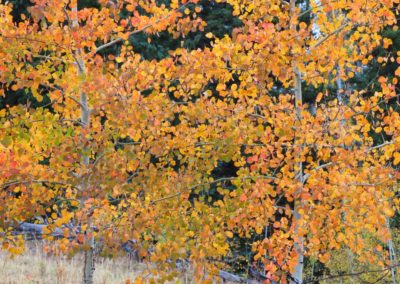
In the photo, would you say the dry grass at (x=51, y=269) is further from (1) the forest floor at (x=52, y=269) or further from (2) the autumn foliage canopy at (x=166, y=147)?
(2) the autumn foliage canopy at (x=166, y=147)

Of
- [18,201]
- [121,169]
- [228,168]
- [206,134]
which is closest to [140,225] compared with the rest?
[121,169]

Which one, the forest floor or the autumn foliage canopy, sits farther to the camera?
the forest floor

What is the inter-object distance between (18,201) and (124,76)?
1.85 metres

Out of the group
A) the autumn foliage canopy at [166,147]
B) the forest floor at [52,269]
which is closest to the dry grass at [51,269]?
the forest floor at [52,269]

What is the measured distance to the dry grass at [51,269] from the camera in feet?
31.8

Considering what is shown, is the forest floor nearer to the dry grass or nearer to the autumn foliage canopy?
the dry grass

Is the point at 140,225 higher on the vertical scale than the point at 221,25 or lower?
lower

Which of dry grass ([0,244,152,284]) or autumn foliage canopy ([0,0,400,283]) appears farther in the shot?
dry grass ([0,244,152,284])

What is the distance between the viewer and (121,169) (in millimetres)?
4941

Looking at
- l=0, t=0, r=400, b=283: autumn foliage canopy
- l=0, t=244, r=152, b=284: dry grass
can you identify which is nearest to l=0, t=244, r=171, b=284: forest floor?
l=0, t=244, r=152, b=284: dry grass

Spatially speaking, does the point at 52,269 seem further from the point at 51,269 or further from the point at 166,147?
the point at 166,147

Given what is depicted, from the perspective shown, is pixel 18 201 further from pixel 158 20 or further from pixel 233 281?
pixel 233 281

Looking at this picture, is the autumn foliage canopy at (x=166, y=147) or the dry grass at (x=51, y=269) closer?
the autumn foliage canopy at (x=166, y=147)

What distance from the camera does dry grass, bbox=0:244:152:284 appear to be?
9.69 m
